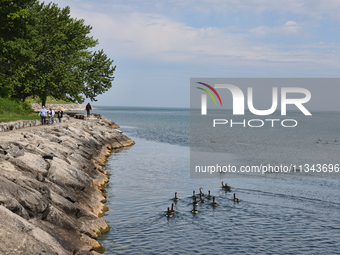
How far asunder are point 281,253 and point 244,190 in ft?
32.6

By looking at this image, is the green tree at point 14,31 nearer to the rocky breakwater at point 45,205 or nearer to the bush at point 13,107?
the bush at point 13,107

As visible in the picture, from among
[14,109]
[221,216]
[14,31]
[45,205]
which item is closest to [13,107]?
[14,109]

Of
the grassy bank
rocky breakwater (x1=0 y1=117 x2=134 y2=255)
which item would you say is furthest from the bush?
rocky breakwater (x1=0 y1=117 x2=134 y2=255)

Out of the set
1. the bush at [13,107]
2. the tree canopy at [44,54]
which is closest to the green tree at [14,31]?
the tree canopy at [44,54]

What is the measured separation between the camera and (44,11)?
5106 centimetres

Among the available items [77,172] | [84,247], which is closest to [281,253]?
[84,247]

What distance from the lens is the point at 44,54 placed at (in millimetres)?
48844

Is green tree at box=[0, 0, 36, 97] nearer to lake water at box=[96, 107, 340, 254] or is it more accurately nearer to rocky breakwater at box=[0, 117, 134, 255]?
lake water at box=[96, 107, 340, 254]

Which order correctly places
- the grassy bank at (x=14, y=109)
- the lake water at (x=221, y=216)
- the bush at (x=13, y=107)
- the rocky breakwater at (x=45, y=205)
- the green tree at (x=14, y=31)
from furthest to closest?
the bush at (x=13, y=107), the grassy bank at (x=14, y=109), the green tree at (x=14, y=31), the lake water at (x=221, y=216), the rocky breakwater at (x=45, y=205)

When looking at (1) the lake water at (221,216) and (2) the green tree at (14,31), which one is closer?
(1) the lake water at (221,216)

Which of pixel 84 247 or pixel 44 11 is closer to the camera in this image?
pixel 84 247

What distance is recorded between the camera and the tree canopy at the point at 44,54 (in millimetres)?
39562

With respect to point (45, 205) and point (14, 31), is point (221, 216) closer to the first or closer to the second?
point (45, 205)

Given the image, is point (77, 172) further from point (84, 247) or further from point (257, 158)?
point (257, 158)
